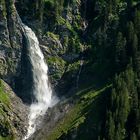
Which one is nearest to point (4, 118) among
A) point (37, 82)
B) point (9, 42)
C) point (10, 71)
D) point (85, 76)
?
point (10, 71)

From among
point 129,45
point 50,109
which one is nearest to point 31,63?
point 50,109

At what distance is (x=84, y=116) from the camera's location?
162 metres

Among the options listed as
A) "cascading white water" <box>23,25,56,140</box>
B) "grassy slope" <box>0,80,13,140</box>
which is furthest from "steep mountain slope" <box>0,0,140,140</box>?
"grassy slope" <box>0,80,13,140</box>

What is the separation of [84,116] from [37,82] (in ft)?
108

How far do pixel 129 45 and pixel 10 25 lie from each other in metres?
44.1

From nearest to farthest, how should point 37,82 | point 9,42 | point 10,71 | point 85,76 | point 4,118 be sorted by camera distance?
point 4,118, point 85,76, point 10,71, point 37,82, point 9,42

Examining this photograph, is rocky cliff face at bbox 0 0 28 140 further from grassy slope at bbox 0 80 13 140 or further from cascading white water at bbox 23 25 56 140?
cascading white water at bbox 23 25 56 140

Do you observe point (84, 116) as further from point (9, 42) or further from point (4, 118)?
point (9, 42)

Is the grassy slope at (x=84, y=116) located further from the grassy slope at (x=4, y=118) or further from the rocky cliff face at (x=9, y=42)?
the rocky cliff face at (x=9, y=42)

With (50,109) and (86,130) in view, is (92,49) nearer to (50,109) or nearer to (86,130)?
(50,109)

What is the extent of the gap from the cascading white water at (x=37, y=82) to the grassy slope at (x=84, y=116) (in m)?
12.5

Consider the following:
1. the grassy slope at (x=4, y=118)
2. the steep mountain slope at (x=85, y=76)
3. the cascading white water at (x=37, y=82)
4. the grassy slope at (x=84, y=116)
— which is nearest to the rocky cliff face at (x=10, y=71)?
the grassy slope at (x=4, y=118)

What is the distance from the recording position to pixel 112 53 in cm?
18600

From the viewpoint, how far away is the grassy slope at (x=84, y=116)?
6245 inches
